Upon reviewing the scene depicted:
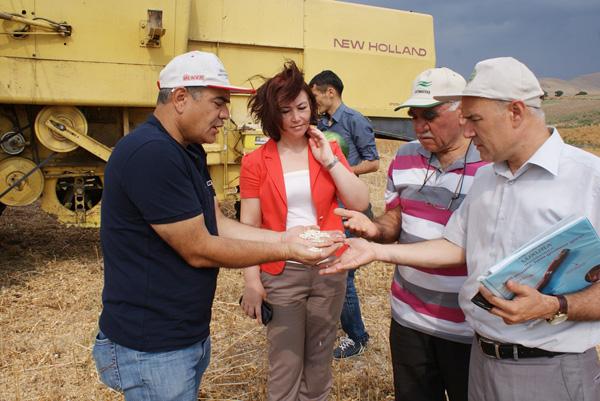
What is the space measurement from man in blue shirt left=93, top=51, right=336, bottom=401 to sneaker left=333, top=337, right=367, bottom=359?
6.70ft

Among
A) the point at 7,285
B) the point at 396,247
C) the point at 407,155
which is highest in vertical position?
the point at 407,155

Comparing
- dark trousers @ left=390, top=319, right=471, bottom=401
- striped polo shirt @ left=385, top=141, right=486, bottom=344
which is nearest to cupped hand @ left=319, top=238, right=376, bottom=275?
striped polo shirt @ left=385, top=141, right=486, bottom=344

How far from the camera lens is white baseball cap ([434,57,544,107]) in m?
1.80

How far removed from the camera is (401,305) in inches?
103

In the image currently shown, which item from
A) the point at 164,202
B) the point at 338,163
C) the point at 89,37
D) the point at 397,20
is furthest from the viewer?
the point at 397,20

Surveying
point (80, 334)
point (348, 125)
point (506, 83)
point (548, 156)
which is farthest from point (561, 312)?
point (80, 334)

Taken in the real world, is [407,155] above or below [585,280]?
above

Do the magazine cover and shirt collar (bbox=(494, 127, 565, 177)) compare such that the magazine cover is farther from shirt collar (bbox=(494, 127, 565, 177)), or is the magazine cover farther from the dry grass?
the dry grass

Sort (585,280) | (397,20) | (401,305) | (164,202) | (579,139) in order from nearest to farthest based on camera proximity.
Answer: (585,280)
(164,202)
(401,305)
(397,20)
(579,139)

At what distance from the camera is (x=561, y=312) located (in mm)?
1739

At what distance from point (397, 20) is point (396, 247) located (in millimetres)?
6102

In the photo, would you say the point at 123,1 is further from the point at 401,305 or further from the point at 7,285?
the point at 401,305

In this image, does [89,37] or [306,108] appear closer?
[306,108]

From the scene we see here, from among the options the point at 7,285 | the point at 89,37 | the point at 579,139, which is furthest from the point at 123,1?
the point at 579,139
